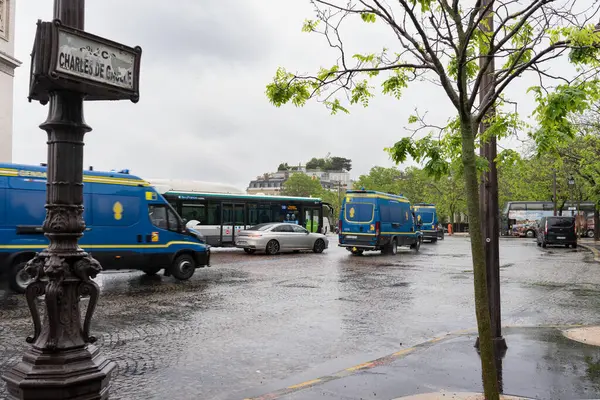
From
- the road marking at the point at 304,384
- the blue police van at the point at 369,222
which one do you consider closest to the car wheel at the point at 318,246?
the blue police van at the point at 369,222

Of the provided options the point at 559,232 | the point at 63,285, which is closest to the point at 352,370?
the point at 63,285

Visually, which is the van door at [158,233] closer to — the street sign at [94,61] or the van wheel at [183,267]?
the van wheel at [183,267]

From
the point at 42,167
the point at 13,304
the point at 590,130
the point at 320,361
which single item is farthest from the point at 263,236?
the point at 320,361

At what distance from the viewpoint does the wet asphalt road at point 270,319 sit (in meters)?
5.79

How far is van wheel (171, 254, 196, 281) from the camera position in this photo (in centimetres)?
1385

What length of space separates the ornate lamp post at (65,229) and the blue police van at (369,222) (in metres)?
20.7

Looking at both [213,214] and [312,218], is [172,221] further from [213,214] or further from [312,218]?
[312,218]

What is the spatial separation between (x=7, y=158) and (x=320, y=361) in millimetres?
27687

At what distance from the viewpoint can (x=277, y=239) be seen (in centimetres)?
2311

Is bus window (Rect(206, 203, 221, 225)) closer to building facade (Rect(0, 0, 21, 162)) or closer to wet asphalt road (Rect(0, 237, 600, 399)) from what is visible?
wet asphalt road (Rect(0, 237, 600, 399))

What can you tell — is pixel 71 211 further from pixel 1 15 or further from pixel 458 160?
pixel 1 15

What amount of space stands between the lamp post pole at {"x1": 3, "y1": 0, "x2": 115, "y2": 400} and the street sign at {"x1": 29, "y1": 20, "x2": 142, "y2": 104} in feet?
0.54

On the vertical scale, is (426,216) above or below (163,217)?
above

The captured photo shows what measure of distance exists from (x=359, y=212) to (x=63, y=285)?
21219 millimetres
